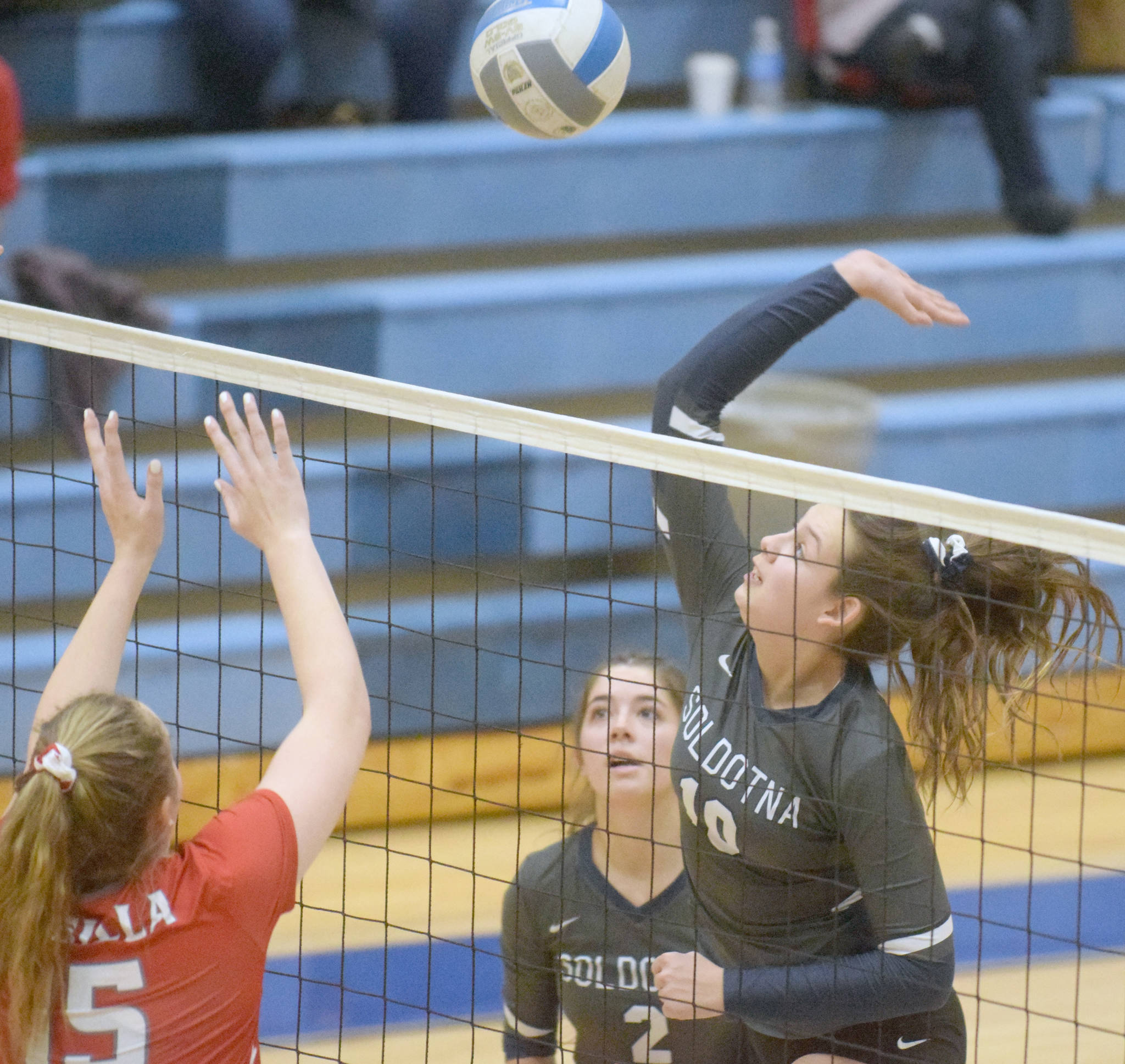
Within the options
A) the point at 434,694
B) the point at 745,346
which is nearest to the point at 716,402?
the point at 745,346

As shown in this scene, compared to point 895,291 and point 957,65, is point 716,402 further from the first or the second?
point 957,65

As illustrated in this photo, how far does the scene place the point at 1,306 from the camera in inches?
92.3

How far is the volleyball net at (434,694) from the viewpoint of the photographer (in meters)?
3.54

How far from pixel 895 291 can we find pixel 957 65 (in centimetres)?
301

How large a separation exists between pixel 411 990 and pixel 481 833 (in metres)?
0.66

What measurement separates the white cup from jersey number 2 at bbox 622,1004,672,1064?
11.6 feet

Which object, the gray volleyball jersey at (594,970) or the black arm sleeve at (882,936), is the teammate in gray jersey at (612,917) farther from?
the black arm sleeve at (882,936)

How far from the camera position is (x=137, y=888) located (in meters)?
1.65

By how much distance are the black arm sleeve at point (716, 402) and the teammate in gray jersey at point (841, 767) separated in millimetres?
115

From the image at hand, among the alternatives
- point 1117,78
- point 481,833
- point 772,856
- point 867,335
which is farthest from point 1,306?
point 1117,78

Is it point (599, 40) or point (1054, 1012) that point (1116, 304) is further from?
point (599, 40)

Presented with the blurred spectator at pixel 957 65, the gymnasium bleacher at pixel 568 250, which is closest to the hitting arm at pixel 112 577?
the gymnasium bleacher at pixel 568 250

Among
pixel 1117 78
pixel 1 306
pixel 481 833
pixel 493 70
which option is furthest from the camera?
pixel 1117 78

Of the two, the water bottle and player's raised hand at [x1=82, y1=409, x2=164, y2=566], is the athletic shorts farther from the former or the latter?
the water bottle
